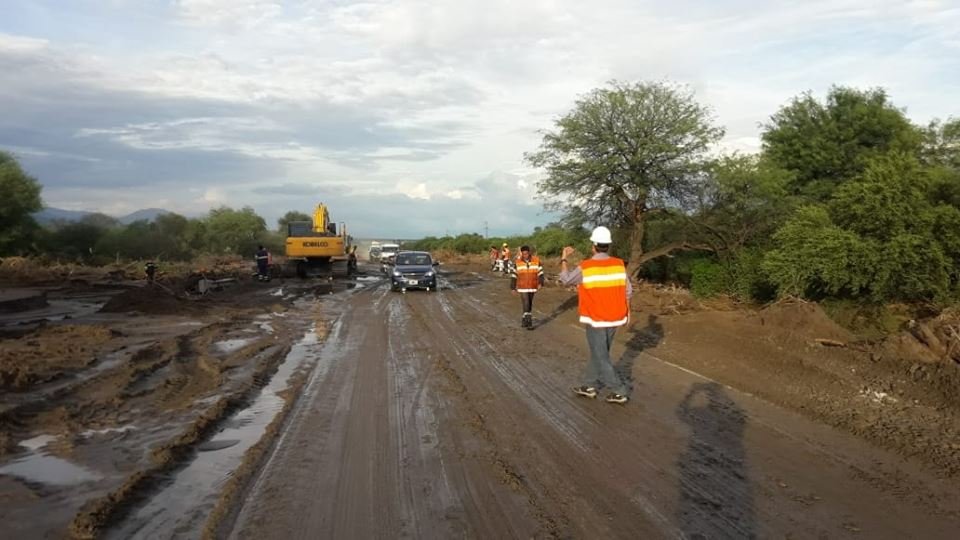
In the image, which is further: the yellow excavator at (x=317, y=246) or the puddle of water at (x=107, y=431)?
the yellow excavator at (x=317, y=246)

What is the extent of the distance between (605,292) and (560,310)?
12.4m

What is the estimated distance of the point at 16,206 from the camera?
4488 cm

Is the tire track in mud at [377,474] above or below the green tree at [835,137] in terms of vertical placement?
below

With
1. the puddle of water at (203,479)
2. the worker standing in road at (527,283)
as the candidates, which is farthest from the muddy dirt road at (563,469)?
the worker standing in road at (527,283)

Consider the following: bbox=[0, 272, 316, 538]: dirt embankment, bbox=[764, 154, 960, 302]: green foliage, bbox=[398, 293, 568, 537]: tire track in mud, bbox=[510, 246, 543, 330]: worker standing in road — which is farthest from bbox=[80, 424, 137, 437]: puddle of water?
bbox=[764, 154, 960, 302]: green foliage

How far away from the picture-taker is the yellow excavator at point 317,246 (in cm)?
3672

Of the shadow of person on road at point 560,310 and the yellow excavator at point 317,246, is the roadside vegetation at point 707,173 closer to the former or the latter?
the shadow of person on road at point 560,310

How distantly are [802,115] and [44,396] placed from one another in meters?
27.9

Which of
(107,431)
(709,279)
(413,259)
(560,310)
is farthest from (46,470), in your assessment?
(413,259)

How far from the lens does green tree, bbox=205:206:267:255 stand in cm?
7894

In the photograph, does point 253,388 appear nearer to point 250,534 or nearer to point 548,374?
point 548,374

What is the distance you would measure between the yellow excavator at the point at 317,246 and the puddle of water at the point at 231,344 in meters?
22.2

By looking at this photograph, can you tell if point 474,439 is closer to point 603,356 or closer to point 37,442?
point 603,356

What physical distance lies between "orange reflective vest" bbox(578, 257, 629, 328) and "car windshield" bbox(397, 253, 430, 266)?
22.3 m
